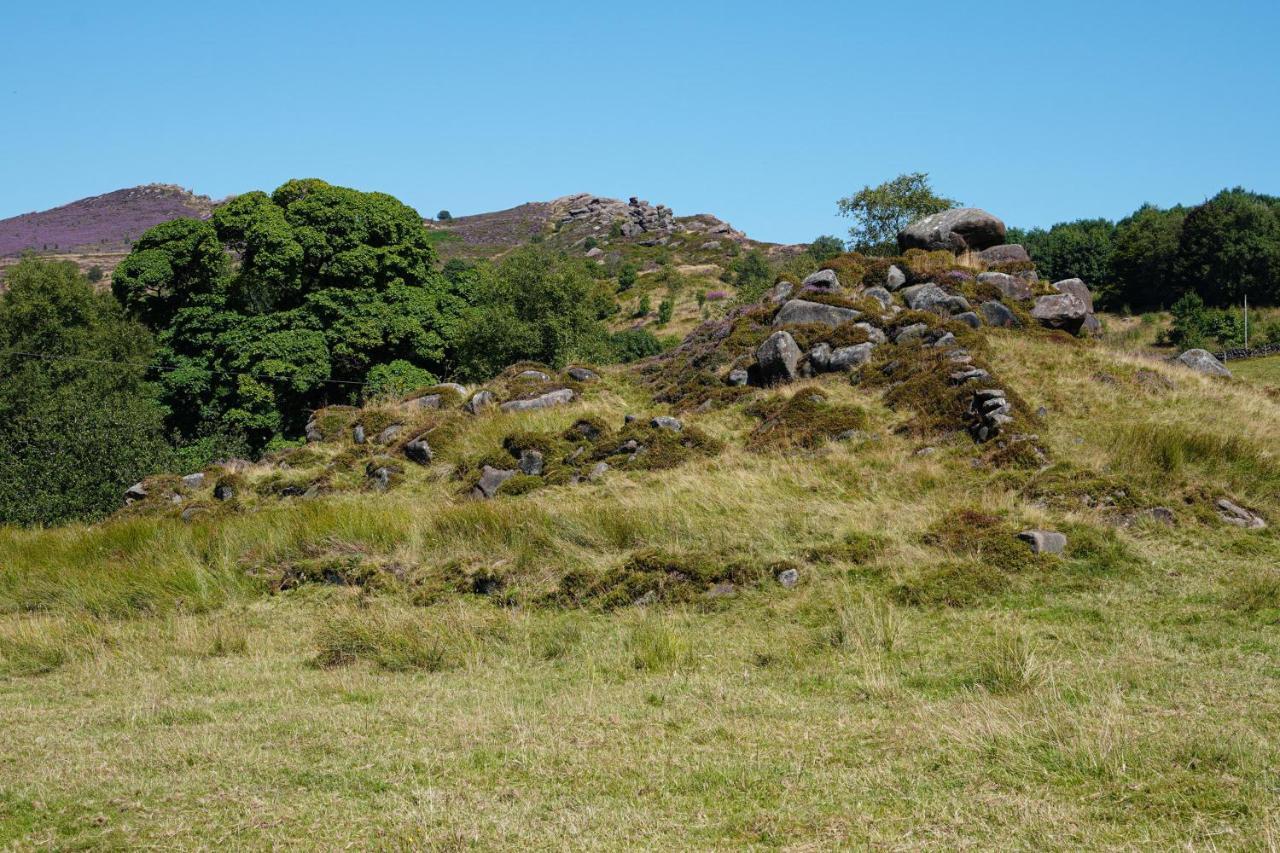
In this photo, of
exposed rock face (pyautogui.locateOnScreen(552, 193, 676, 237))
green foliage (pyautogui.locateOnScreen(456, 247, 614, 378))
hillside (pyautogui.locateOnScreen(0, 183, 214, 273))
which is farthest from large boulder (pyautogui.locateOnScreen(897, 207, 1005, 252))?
hillside (pyautogui.locateOnScreen(0, 183, 214, 273))

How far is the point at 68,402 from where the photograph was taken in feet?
101

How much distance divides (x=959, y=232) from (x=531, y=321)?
55.9 feet

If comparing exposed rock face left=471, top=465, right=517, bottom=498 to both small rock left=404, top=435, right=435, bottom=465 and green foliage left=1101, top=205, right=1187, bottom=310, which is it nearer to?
small rock left=404, top=435, right=435, bottom=465

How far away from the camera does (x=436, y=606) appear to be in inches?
469

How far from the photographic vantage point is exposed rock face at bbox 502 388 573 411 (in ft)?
83.3

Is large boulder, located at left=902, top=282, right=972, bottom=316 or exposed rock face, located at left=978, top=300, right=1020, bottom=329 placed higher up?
large boulder, located at left=902, top=282, right=972, bottom=316

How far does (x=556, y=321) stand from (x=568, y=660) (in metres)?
30.1

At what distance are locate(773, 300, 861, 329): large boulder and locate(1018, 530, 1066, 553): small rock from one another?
48.8 ft

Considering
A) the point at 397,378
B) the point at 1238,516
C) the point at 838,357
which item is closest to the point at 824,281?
the point at 838,357

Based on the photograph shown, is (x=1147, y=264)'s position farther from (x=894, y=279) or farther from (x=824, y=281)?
A: (x=824, y=281)

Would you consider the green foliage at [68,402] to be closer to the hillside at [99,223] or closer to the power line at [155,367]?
the power line at [155,367]

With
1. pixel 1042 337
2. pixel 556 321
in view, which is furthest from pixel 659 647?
pixel 556 321

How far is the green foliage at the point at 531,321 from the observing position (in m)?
37.9

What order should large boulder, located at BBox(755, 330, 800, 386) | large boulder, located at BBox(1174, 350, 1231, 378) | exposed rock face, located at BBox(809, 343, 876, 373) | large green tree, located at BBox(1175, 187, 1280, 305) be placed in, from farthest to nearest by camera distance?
1. large green tree, located at BBox(1175, 187, 1280, 305)
2. large boulder, located at BBox(755, 330, 800, 386)
3. exposed rock face, located at BBox(809, 343, 876, 373)
4. large boulder, located at BBox(1174, 350, 1231, 378)
